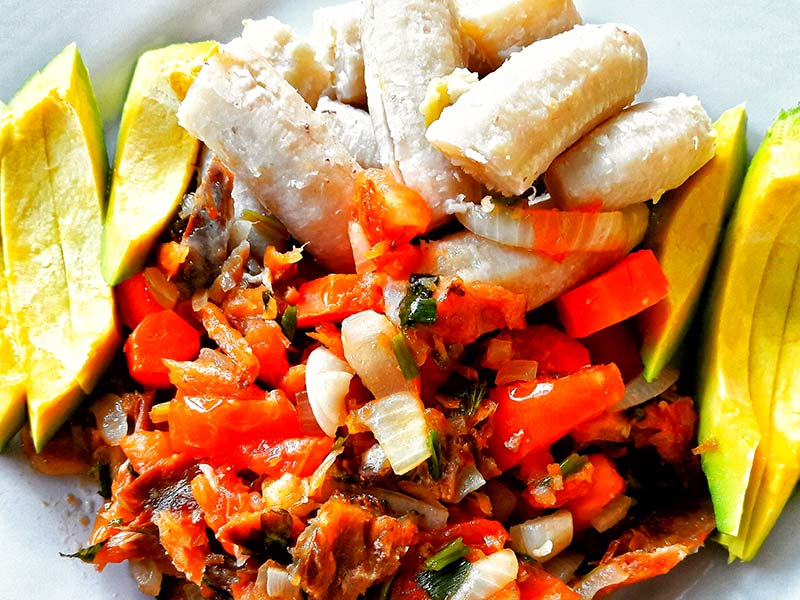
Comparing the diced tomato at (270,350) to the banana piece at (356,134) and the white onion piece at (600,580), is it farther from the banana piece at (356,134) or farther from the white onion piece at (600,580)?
the white onion piece at (600,580)

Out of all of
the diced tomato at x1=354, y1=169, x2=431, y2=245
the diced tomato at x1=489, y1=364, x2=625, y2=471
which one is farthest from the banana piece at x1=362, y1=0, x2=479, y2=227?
the diced tomato at x1=489, y1=364, x2=625, y2=471

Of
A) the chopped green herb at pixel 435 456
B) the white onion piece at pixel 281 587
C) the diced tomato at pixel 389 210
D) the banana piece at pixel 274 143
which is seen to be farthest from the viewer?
the banana piece at pixel 274 143

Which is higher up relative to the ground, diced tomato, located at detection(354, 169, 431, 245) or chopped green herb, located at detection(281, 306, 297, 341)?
diced tomato, located at detection(354, 169, 431, 245)

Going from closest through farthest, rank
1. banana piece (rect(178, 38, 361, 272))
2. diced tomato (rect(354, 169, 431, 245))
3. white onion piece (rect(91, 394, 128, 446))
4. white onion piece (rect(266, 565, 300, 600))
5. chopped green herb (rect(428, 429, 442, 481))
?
1. white onion piece (rect(266, 565, 300, 600))
2. chopped green herb (rect(428, 429, 442, 481))
3. diced tomato (rect(354, 169, 431, 245))
4. banana piece (rect(178, 38, 361, 272))
5. white onion piece (rect(91, 394, 128, 446))

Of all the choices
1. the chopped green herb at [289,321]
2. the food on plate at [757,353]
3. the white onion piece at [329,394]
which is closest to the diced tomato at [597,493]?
the food on plate at [757,353]

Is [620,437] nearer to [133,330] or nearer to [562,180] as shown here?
[562,180]

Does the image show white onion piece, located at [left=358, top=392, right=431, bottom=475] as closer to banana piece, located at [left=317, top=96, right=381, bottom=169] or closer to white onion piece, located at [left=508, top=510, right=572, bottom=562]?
white onion piece, located at [left=508, top=510, right=572, bottom=562]

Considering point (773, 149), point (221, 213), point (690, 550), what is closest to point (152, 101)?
point (221, 213)
